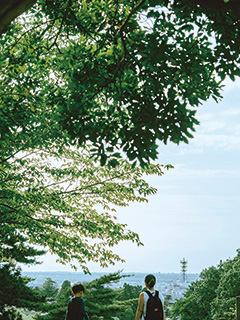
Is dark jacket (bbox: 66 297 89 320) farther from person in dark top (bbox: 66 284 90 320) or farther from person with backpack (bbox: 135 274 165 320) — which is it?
person with backpack (bbox: 135 274 165 320)

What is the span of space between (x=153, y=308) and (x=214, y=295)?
118 ft

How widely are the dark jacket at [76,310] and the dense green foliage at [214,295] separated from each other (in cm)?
2586

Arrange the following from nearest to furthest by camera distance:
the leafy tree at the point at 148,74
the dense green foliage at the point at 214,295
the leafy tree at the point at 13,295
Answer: the leafy tree at the point at 148,74
the leafy tree at the point at 13,295
the dense green foliage at the point at 214,295

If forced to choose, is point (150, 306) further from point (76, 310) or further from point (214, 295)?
point (214, 295)

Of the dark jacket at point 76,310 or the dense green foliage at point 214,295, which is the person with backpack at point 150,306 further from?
the dense green foliage at point 214,295

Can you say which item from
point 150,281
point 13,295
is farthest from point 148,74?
point 13,295

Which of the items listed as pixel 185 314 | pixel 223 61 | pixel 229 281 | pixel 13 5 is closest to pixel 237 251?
pixel 229 281

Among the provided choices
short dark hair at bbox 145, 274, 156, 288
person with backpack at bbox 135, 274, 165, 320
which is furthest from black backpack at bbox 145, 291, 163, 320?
short dark hair at bbox 145, 274, 156, 288

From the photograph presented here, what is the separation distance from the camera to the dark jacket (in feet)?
21.0

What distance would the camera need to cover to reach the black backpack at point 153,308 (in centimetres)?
637

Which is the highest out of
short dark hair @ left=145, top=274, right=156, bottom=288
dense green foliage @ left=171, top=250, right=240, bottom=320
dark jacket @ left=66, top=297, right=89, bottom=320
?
short dark hair @ left=145, top=274, right=156, bottom=288

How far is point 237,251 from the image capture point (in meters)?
35.8

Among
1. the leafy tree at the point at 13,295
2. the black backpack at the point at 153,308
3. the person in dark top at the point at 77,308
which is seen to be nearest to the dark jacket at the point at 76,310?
the person in dark top at the point at 77,308

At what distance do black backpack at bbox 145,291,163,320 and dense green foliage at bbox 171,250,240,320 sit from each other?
83.4 ft
